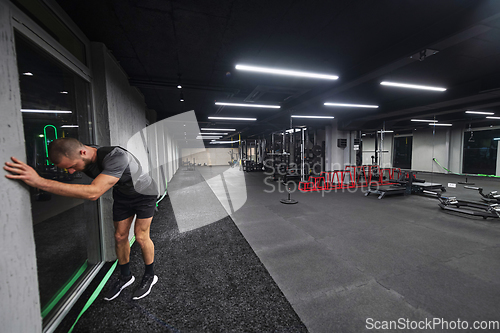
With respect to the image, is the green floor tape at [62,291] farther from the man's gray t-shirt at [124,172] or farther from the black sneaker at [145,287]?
the man's gray t-shirt at [124,172]

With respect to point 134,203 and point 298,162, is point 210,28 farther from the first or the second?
point 298,162

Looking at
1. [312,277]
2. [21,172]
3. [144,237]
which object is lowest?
[312,277]

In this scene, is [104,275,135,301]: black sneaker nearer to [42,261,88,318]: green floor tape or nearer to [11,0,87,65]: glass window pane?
[42,261,88,318]: green floor tape

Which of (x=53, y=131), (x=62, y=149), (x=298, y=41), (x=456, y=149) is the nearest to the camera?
(x=62, y=149)

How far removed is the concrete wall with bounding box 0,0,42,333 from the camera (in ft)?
3.34

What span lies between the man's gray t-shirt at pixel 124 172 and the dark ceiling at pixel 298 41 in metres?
1.55

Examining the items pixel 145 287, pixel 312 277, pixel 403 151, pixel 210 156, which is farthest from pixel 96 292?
pixel 210 156

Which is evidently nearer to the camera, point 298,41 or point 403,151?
point 298,41

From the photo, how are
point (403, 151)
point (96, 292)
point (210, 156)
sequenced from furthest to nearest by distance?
point (210, 156), point (403, 151), point (96, 292)

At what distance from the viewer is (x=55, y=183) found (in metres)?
1.22

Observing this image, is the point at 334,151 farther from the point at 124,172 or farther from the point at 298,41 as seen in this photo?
the point at 124,172

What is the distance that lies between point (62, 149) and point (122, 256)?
1.18m

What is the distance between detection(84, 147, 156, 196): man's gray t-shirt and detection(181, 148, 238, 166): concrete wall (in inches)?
784

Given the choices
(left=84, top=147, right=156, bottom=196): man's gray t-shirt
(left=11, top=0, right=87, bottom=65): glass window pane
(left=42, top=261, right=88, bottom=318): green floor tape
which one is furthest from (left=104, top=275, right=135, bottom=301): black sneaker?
(left=11, top=0, right=87, bottom=65): glass window pane
